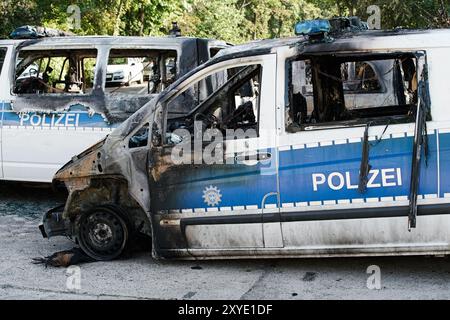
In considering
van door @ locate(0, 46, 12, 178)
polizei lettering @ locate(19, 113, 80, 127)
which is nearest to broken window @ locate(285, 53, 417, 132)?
polizei lettering @ locate(19, 113, 80, 127)

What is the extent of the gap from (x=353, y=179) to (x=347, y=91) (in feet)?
5.15

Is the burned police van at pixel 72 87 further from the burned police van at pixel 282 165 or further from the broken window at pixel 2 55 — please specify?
the burned police van at pixel 282 165

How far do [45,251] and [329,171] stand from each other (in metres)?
3.05

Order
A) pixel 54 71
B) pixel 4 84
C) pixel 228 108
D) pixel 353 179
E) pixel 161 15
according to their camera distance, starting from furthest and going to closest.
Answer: pixel 161 15 < pixel 54 71 < pixel 4 84 < pixel 228 108 < pixel 353 179

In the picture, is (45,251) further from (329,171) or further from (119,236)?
(329,171)

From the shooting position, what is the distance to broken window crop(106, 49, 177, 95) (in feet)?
24.1

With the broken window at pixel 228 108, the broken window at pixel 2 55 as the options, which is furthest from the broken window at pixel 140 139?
the broken window at pixel 2 55

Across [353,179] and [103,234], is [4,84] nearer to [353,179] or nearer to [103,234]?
[103,234]

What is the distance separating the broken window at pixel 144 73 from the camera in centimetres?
736

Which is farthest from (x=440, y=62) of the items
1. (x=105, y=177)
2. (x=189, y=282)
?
(x=105, y=177)

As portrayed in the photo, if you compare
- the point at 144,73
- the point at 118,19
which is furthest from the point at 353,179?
the point at 118,19

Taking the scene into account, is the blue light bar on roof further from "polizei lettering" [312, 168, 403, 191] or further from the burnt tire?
the burnt tire

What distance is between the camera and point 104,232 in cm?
573

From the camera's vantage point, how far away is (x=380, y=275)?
511 cm
